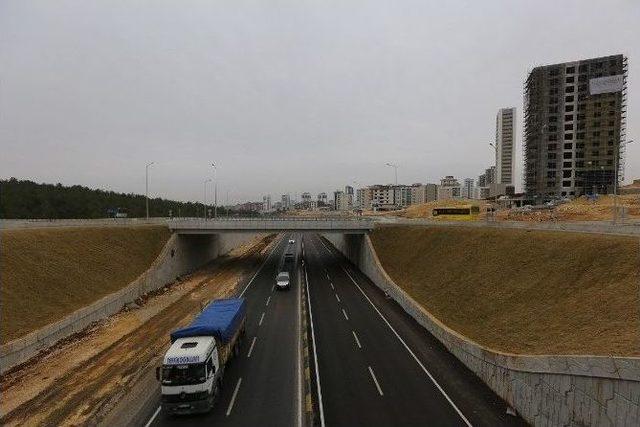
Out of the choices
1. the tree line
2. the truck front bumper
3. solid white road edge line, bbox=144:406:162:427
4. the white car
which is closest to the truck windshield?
the truck front bumper

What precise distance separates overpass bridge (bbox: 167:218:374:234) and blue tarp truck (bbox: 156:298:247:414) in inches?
1315

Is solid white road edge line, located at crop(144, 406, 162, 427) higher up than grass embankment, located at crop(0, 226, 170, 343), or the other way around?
grass embankment, located at crop(0, 226, 170, 343)

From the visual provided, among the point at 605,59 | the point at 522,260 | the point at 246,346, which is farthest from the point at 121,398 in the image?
the point at 605,59

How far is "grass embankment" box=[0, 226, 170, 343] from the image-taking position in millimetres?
26625

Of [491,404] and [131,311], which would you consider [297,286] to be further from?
[491,404]

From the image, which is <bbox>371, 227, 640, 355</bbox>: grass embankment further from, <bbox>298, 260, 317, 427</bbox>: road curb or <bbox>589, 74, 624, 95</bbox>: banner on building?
<bbox>589, 74, 624, 95</bbox>: banner on building

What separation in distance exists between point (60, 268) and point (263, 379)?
25931 millimetres

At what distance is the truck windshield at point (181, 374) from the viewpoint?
16.4m

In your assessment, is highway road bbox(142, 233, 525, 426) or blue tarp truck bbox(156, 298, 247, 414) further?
highway road bbox(142, 233, 525, 426)

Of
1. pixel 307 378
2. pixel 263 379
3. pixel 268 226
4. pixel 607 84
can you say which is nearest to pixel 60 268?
pixel 263 379

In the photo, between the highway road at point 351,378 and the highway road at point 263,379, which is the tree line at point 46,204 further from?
the highway road at point 351,378

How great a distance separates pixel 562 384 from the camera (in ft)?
47.7

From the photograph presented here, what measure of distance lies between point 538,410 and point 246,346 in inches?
734

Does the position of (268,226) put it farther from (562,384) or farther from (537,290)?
(562,384)
